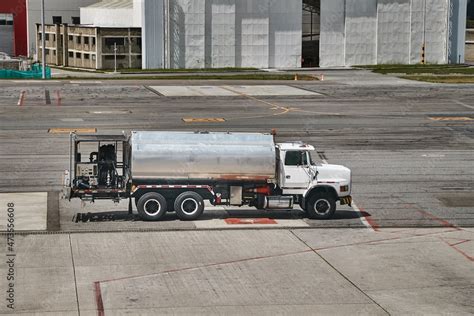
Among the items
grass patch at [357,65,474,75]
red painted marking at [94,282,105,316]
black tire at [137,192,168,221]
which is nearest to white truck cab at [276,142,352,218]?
black tire at [137,192,168,221]

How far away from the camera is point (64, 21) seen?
150 metres

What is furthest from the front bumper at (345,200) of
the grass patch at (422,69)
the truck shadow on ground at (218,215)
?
the grass patch at (422,69)

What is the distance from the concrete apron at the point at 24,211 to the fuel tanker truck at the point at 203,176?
1.67 metres

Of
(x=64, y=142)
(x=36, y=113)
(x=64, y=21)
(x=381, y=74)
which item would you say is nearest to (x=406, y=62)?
(x=381, y=74)

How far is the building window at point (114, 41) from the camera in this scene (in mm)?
122750

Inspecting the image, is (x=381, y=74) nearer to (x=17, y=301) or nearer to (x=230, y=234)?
(x=230, y=234)

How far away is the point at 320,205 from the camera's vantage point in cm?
3875

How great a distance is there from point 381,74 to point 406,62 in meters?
17.2

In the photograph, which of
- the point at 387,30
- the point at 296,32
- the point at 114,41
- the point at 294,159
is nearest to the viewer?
the point at 294,159

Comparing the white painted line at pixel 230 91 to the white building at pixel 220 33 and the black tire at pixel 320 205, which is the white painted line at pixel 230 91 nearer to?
the white building at pixel 220 33

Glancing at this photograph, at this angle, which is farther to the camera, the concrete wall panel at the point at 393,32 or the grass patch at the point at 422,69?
the concrete wall panel at the point at 393,32

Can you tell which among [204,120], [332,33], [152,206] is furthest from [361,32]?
[152,206]

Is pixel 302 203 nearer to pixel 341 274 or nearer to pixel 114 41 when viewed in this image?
pixel 341 274

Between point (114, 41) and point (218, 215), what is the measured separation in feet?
285
